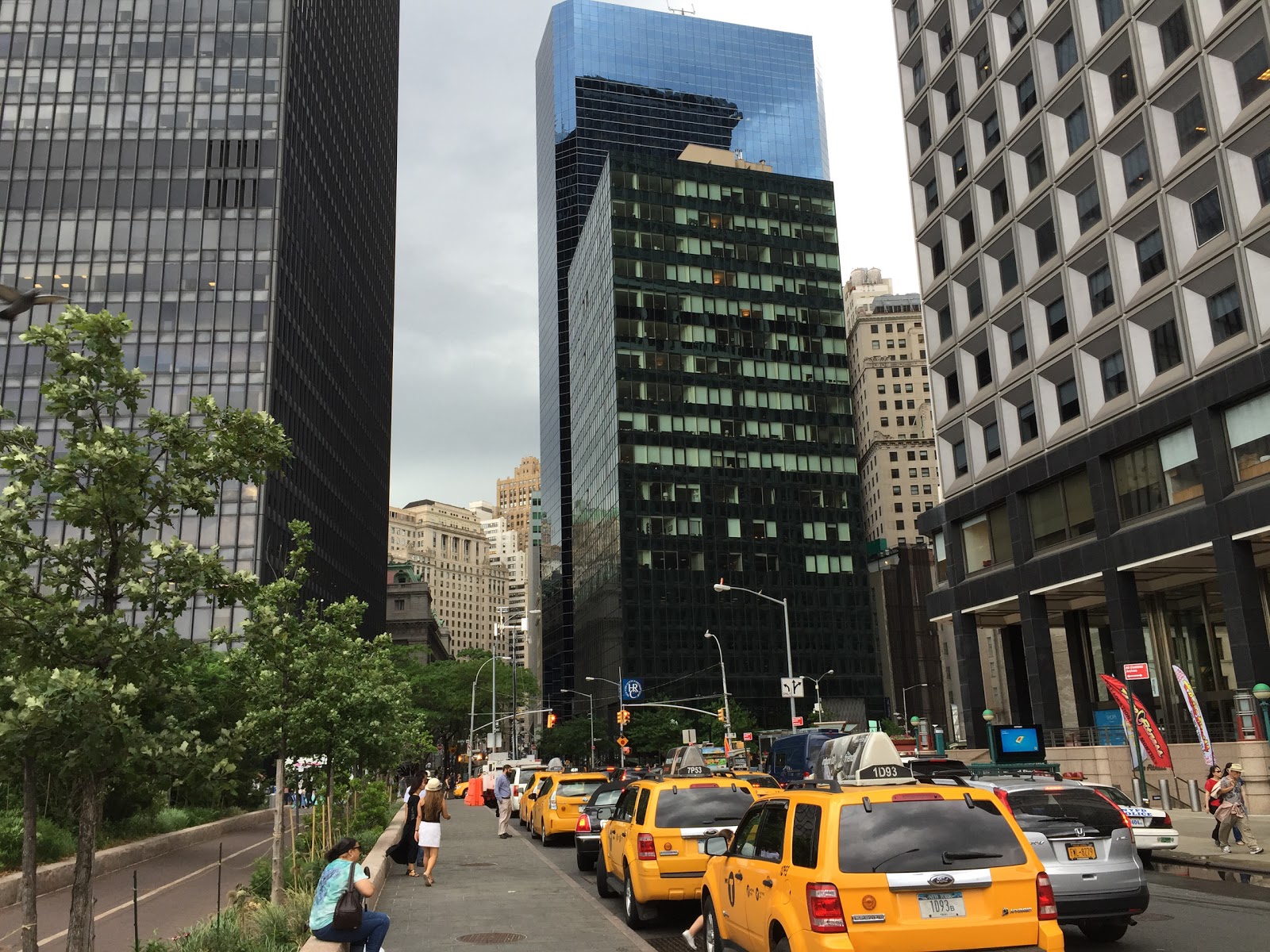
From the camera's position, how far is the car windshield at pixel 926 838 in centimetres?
750

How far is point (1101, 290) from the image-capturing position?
38344 millimetres

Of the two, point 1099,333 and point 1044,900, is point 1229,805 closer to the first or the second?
point 1044,900

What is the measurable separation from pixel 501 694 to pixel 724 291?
52.9 meters

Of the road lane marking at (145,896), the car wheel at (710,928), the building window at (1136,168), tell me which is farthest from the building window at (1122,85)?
the road lane marking at (145,896)

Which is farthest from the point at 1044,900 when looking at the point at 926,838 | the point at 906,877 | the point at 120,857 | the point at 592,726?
the point at 592,726

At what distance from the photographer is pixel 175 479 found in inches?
394

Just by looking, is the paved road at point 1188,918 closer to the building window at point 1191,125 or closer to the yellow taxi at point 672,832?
the yellow taxi at point 672,832

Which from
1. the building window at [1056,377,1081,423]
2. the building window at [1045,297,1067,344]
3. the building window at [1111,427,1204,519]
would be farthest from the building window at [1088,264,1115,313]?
the building window at [1111,427,1204,519]

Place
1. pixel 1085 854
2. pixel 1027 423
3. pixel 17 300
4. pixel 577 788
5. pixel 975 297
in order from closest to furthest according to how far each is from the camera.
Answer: pixel 17 300
pixel 1085 854
pixel 577 788
pixel 1027 423
pixel 975 297

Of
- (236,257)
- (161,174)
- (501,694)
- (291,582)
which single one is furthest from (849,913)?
(501,694)

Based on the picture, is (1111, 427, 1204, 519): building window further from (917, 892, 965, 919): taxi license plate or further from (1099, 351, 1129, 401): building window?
(917, 892, 965, 919): taxi license plate

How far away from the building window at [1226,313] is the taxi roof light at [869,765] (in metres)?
28.1

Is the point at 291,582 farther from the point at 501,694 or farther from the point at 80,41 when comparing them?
the point at 501,694

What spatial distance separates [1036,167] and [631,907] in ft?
125
